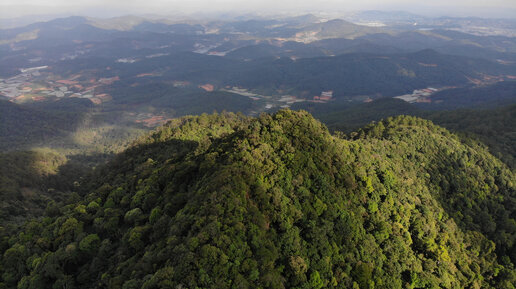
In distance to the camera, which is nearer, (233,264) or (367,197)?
(233,264)

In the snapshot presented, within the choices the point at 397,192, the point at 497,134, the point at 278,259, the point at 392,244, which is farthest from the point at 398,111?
the point at 278,259

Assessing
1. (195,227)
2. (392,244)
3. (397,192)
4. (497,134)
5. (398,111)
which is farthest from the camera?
(398,111)

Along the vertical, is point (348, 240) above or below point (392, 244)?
above

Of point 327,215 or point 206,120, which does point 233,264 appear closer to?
point 327,215

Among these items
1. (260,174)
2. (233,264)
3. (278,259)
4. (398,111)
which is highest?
(260,174)

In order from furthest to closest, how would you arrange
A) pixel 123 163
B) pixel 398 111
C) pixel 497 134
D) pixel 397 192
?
pixel 398 111, pixel 497 134, pixel 123 163, pixel 397 192

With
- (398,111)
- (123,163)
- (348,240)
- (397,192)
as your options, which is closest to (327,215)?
(348,240)
